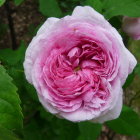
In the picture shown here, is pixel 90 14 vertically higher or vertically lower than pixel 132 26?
higher

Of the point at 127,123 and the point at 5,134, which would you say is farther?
the point at 127,123

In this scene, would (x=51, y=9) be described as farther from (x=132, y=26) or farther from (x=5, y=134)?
(x=5, y=134)

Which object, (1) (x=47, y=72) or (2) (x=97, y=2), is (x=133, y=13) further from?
(1) (x=47, y=72)

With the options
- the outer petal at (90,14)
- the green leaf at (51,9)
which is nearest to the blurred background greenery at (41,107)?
the green leaf at (51,9)

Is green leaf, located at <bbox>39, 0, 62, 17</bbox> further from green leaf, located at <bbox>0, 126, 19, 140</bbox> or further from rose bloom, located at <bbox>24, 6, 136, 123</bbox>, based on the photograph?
A: green leaf, located at <bbox>0, 126, 19, 140</bbox>

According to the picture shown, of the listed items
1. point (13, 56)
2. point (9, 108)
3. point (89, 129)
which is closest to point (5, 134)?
point (9, 108)

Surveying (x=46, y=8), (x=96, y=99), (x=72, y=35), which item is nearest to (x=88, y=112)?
(x=96, y=99)

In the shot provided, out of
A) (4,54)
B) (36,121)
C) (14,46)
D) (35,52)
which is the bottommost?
(14,46)
